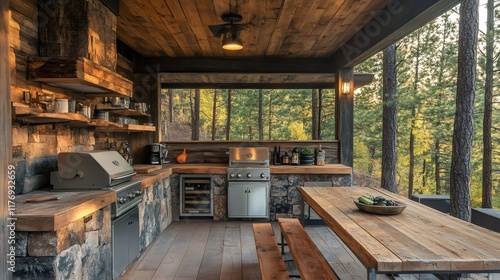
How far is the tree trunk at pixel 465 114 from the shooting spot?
4969mm

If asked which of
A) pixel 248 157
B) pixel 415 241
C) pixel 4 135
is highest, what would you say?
pixel 4 135

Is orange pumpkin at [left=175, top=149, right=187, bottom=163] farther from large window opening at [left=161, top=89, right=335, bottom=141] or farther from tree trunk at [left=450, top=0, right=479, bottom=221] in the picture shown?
large window opening at [left=161, top=89, right=335, bottom=141]

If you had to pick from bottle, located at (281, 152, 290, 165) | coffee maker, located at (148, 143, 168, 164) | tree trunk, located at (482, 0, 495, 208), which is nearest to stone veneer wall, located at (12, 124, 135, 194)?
coffee maker, located at (148, 143, 168, 164)

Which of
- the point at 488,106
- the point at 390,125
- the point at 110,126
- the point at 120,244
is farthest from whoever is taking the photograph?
the point at 390,125

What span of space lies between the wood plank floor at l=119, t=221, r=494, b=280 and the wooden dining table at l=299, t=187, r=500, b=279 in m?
1.02

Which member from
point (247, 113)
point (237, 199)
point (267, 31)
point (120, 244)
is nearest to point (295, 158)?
point (237, 199)

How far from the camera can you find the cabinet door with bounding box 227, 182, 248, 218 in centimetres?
475

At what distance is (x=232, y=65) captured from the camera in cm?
535

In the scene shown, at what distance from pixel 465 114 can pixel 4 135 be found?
5.88 meters

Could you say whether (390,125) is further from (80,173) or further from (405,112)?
(80,173)

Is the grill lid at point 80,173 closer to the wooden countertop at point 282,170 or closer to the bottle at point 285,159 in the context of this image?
the wooden countertop at point 282,170

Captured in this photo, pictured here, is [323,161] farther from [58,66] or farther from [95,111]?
[58,66]

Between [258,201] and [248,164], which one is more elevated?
[248,164]

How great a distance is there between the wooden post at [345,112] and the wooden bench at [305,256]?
260 cm
